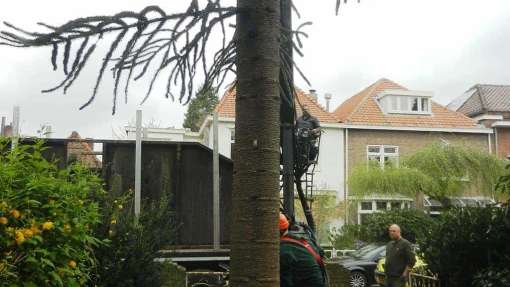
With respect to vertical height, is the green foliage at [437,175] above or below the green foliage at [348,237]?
above

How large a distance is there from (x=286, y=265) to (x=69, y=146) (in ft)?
18.0

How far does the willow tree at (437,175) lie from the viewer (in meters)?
29.0

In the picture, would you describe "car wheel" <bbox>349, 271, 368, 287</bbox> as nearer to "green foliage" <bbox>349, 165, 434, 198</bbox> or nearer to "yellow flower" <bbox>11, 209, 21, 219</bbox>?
"green foliage" <bbox>349, 165, 434, 198</bbox>

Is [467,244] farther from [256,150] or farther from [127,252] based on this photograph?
[256,150]

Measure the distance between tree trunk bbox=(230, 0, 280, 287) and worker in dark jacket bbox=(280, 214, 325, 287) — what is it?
1.77m

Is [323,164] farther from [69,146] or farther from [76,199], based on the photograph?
[76,199]

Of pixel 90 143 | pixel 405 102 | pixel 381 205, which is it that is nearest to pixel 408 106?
pixel 405 102

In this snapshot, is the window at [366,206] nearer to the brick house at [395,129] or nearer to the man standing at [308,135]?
the brick house at [395,129]

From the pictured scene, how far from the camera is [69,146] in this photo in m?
9.22

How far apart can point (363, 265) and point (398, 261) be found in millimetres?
6862

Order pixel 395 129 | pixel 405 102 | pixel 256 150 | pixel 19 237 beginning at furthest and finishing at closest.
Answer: pixel 405 102
pixel 395 129
pixel 19 237
pixel 256 150

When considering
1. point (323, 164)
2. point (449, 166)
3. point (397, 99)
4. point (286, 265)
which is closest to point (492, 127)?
point (397, 99)

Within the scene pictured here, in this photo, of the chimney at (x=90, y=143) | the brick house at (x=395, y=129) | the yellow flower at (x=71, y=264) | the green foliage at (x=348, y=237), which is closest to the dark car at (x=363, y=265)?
the green foliage at (x=348, y=237)

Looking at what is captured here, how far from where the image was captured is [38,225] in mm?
3701
